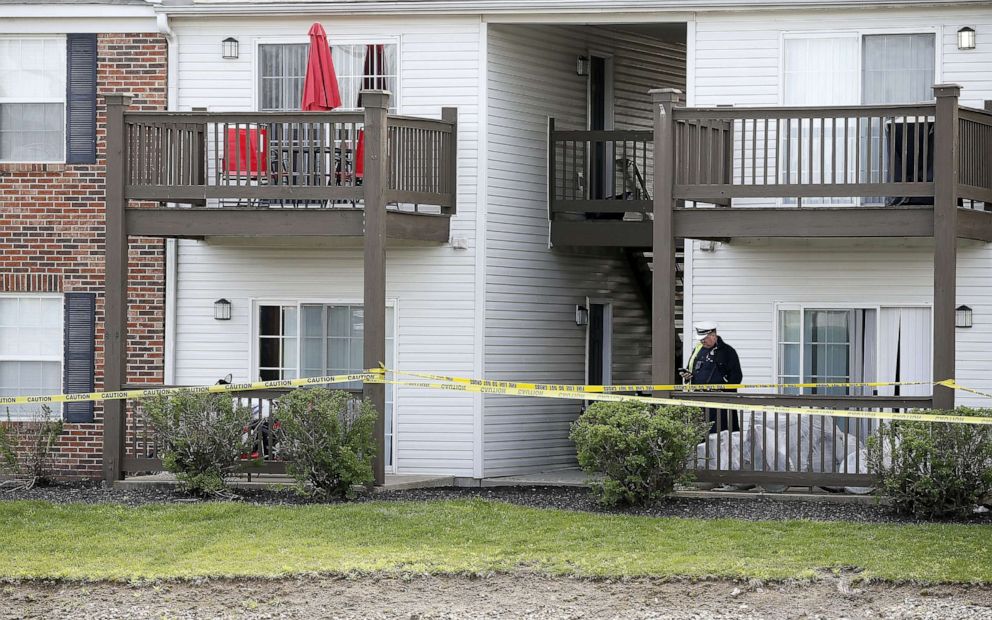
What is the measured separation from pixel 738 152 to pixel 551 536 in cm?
575

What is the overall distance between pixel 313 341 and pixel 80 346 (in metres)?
2.63

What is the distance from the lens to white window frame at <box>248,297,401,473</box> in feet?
53.1

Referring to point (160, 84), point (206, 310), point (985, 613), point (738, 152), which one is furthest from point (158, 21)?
point (985, 613)

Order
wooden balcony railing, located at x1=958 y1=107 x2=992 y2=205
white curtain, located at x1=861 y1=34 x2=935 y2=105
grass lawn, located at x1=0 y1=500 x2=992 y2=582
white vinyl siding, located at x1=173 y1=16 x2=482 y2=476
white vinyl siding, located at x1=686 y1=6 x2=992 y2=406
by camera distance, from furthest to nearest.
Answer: white vinyl siding, located at x1=173 y1=16 x2=482 y2=476 → white curtain, located at x1=861 y1=34 x2=935 y2=105 → white vinyl siding, located at x1=686 y1=6 x2=992 y2=406 → wooden balcony railing, located at x1=958 y1=107 x2=992 y2=205 → grass lawn, located at x1=0 y1=500 x2=992 y2=582

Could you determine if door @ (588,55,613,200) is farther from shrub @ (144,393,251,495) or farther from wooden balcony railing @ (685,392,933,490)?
shrub @ (144,393,251,495)

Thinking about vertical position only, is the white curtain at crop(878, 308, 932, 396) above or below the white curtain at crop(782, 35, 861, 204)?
below

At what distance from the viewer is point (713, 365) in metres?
15.0

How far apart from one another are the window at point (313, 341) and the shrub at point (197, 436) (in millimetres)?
2246

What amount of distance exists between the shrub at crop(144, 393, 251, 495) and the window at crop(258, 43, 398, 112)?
156 inches

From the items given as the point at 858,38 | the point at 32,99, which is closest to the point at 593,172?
the point at 858,38

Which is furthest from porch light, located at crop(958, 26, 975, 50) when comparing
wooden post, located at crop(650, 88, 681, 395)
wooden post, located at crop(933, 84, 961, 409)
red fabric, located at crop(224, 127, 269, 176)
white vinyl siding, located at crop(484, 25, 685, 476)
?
red fabric, located at crop(224, 127, 269, 176)

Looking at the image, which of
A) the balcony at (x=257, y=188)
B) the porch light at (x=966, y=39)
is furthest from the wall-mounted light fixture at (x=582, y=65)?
the porch light at (x=966, y=39)

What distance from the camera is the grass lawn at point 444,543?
34.0 feet

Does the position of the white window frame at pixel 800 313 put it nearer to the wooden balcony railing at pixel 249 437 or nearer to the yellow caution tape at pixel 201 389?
the yellow caution tape at pixel 201 389
